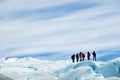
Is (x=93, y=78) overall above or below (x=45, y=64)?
below

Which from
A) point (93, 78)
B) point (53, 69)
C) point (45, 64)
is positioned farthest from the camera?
point (45, 64)

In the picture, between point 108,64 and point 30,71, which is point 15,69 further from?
point 108,64

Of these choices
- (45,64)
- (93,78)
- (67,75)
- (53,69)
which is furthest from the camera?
(45,64)

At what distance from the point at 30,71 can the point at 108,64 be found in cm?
890

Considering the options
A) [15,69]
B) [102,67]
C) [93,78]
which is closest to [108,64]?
[102,67]

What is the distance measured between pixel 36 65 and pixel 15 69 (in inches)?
229

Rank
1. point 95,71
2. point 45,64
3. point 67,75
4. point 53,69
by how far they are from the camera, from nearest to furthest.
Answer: point 67,75
point 95,71
point 53,69
point 45,64

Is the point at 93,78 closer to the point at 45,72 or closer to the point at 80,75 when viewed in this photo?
the point at 80,75

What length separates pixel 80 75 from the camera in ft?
140

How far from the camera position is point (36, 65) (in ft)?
168

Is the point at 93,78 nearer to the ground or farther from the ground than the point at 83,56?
nearer to the ground

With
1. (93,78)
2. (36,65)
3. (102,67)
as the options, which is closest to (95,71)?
(102,67)

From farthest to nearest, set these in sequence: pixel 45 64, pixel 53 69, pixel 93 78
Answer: pixel 45 64
pixel 53 69
pixel 93 78

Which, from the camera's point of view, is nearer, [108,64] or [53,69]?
[108,64]
